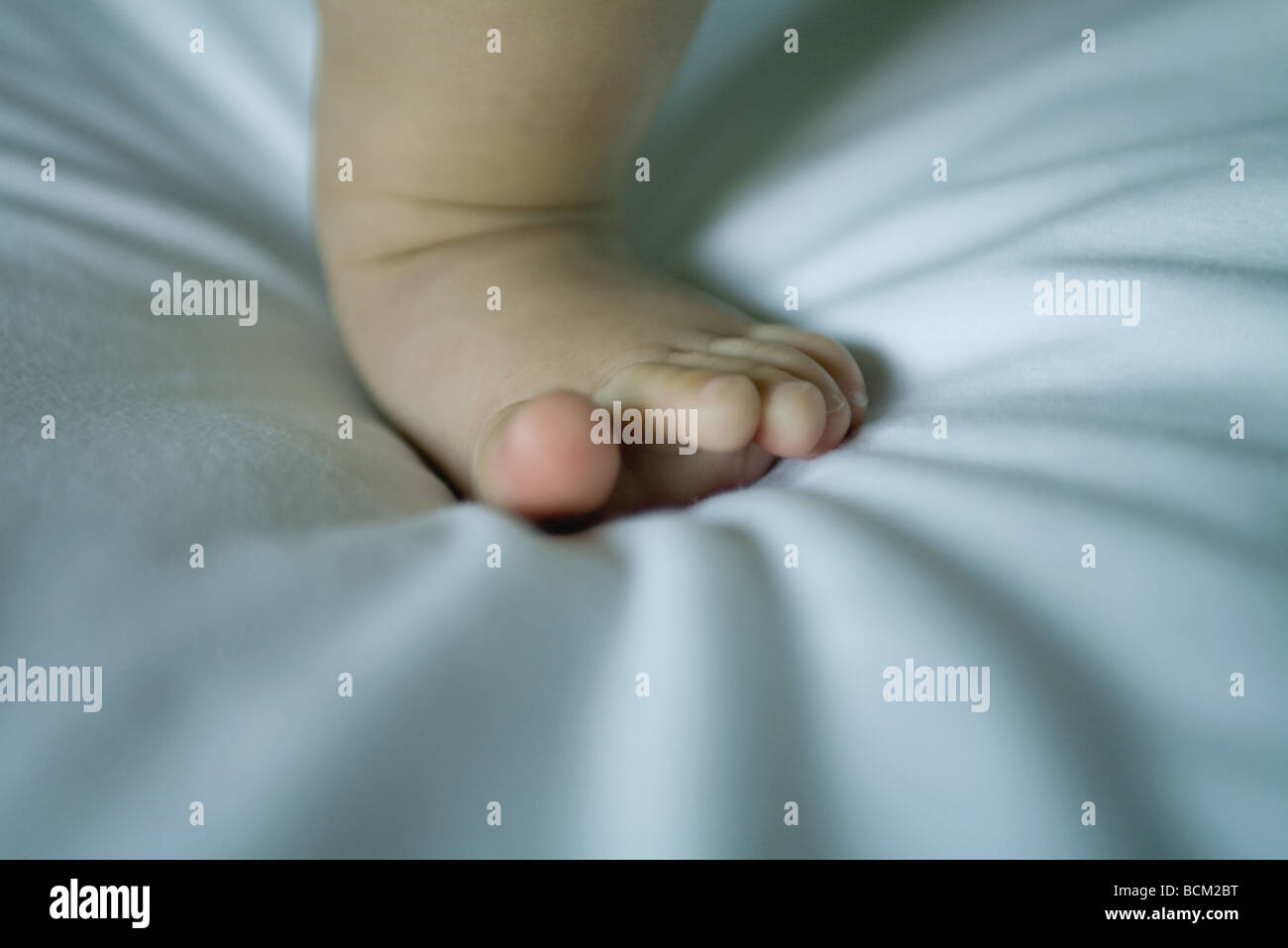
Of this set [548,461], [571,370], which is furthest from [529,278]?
[548,461]

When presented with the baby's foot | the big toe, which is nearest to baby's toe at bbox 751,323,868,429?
the baby's foot

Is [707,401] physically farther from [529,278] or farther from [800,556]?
[529,278]

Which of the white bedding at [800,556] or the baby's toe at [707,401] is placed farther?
the baby's toe at [707,401]

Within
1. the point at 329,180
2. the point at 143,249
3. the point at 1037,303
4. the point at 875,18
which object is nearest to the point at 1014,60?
the point at 875,18

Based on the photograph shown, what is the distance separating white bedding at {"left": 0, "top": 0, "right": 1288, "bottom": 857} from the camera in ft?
0.99

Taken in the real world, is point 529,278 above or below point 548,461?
above

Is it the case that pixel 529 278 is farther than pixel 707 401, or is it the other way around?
pixel 529 278

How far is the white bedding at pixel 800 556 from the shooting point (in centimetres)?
30

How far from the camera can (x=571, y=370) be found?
0.53 m

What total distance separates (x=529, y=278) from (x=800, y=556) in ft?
0.94

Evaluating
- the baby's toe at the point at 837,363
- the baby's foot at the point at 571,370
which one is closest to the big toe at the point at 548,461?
the baby's foot at the point at 571,370

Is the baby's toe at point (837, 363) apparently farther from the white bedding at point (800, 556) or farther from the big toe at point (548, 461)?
the big toe at point (548, 461)

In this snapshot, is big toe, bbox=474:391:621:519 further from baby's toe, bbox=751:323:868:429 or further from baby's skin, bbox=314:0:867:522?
baby's toe, bbox=751:323:868:429

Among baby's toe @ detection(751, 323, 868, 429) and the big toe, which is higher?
baby's toe @ detection(751, 323, 868, 429)
